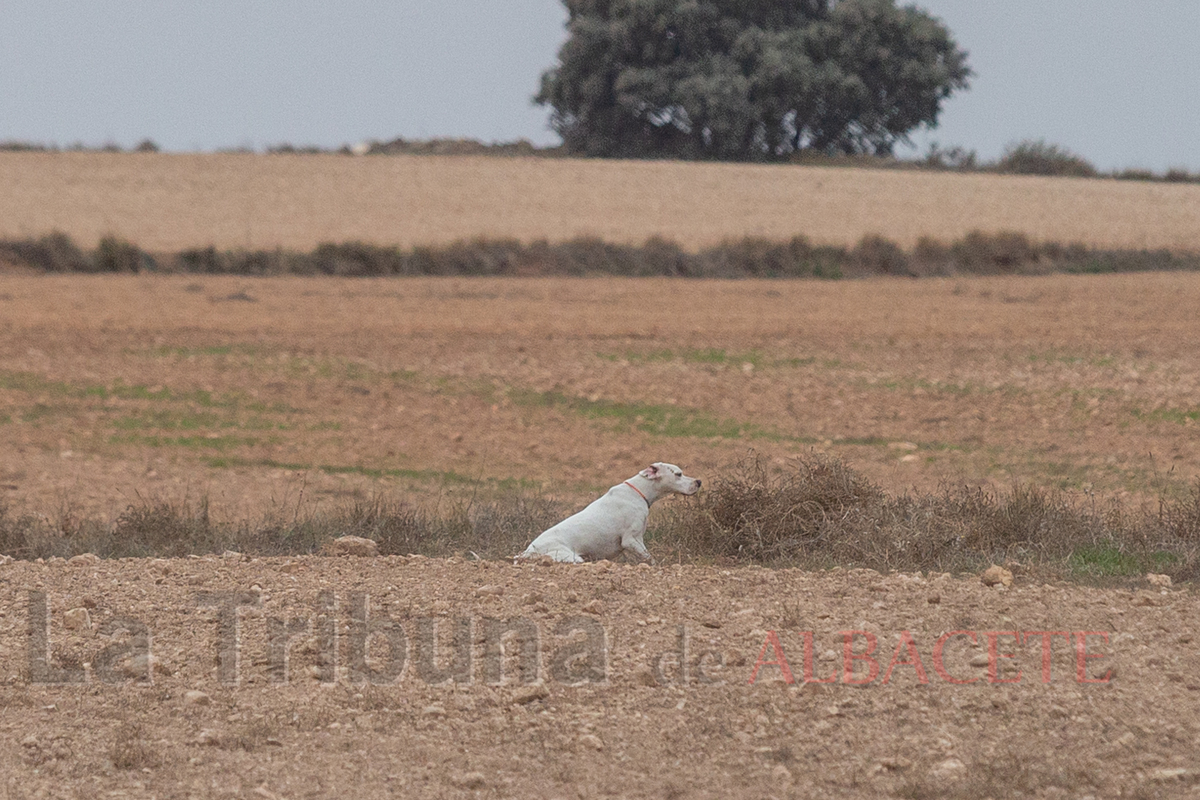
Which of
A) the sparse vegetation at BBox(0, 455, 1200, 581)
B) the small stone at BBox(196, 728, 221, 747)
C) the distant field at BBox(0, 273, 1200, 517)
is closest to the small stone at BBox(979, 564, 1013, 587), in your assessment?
the sparse vegetation at BBox(0, 455, 1200, 581)

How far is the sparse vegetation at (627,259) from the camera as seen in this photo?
27.7 metres

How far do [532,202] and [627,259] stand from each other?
7.37m

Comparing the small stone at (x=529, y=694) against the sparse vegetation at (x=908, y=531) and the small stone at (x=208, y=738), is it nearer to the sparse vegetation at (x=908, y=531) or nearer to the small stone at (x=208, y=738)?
the small stone at (x=208, y=738)

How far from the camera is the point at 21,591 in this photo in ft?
23.1

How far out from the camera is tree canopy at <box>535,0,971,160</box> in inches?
1741

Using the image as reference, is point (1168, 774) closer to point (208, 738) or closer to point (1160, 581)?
point (1160, 581)

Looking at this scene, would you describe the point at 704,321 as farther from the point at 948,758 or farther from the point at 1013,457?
the point at 948,758

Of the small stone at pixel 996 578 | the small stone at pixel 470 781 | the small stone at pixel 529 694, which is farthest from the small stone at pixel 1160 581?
the small stone at pixel 470 781

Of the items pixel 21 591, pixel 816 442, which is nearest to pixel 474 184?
pixel 816 442

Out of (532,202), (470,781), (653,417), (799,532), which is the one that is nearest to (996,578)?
(799,532)

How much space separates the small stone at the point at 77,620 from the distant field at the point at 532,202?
22984 mm

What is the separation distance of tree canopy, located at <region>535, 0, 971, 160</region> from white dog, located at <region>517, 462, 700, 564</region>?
119ft

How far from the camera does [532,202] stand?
116 feet

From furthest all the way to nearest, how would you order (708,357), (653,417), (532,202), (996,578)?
(532,202), (708,357), (653,417), (996,578)
